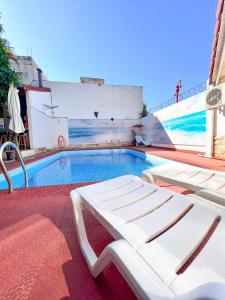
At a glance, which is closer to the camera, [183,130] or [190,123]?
[190,123]

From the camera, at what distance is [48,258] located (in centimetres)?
101

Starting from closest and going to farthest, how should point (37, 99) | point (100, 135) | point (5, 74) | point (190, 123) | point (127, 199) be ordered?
point (127, 199), point (5, 74), point (190, 123), point (37, 99), point (100, 135)

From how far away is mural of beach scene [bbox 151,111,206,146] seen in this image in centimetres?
599

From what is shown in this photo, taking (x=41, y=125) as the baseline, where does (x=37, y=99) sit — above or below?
above

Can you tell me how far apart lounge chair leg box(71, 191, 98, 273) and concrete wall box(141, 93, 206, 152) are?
594cm

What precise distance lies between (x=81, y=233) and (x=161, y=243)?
1.90 ft

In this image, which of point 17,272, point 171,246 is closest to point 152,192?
point 171,246

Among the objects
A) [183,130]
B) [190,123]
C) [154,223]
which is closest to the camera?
[154,223]

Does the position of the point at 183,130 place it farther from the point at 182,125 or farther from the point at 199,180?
the point at 199,180

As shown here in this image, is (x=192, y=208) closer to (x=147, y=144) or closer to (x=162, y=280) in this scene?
(x=162, y=280)

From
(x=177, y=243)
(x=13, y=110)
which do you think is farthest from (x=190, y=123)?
(x=177, y=243)

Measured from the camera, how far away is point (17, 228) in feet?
4.42

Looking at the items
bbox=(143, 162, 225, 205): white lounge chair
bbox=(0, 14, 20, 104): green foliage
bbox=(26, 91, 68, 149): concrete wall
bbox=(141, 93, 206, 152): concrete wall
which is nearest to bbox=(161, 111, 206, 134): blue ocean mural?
bbox=(141, 93, 206, 152): concrete wall

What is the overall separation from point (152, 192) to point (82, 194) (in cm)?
53
